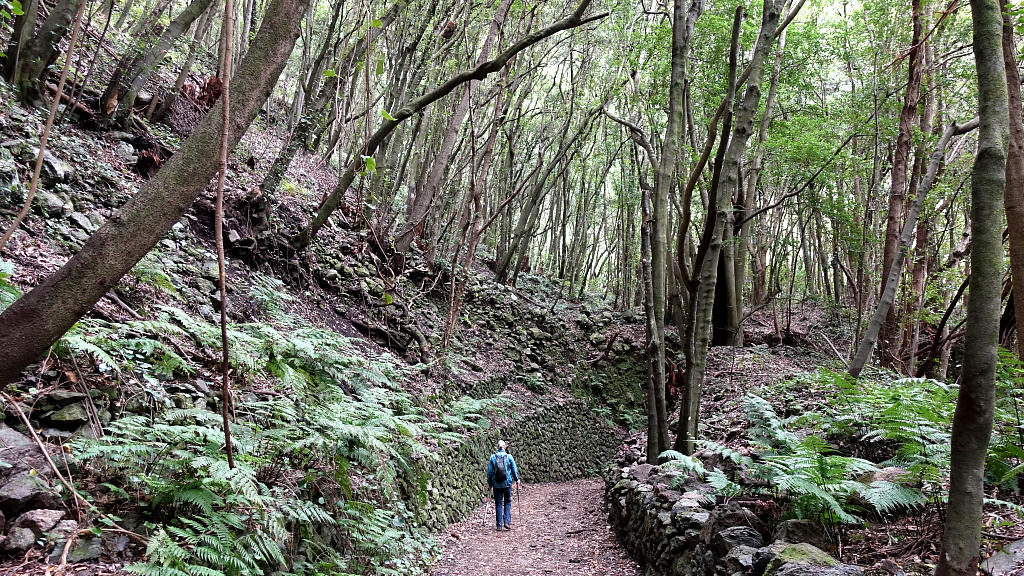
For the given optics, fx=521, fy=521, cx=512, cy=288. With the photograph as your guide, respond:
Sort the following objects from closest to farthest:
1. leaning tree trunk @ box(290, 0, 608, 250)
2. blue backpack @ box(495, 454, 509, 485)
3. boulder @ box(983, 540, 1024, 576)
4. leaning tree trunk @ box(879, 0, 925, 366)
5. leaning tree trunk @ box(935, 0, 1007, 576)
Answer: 1. leaning tree trunk @ box(935, 0, 1007, 576)
2. boulder @ box(983, 540, 1024, 576)
3. leaning tree trunk @ box(290, 0, 608, 250)
4. blue backpack @ box(495, 454, 509, 485)
5. leaning tree trunk @ box(879, 0, 925, 366)

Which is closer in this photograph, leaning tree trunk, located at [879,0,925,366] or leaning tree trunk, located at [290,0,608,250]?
leaning tree trunk, located at [290,0,608,250]

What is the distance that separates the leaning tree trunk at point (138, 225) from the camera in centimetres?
222

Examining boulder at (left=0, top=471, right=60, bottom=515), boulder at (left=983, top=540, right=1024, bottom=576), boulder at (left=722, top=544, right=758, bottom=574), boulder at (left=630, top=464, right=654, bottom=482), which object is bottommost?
boulder at (left=630, top=464, right=654, bottom=482)

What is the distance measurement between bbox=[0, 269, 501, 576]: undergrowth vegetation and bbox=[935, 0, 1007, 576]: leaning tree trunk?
310 centimetres

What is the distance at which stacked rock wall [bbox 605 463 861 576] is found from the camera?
2857 millimetres

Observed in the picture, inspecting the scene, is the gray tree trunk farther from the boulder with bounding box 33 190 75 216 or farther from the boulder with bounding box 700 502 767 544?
the boulder with bounding box 33 190 75 216

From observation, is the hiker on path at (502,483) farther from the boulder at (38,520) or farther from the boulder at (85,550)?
the boulder at (38,520)

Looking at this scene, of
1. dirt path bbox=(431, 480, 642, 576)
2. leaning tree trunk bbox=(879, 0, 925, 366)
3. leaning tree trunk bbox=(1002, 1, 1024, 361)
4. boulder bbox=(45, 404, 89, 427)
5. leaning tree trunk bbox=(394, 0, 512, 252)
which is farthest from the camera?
leaning tree trunk bbox=(394, 0, 512, 252)

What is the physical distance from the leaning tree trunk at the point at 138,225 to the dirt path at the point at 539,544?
4197 millimetres

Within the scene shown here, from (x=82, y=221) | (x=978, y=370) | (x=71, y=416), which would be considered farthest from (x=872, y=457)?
(x=82, y=221)

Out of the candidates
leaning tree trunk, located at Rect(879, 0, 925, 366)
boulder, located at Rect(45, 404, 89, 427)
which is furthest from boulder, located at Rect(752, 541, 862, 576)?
leaning tree trunk, located at Rect(879, 0, 925, 366)

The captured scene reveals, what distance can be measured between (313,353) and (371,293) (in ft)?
15.2

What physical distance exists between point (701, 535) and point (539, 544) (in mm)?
3046

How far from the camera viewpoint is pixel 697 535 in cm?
407
